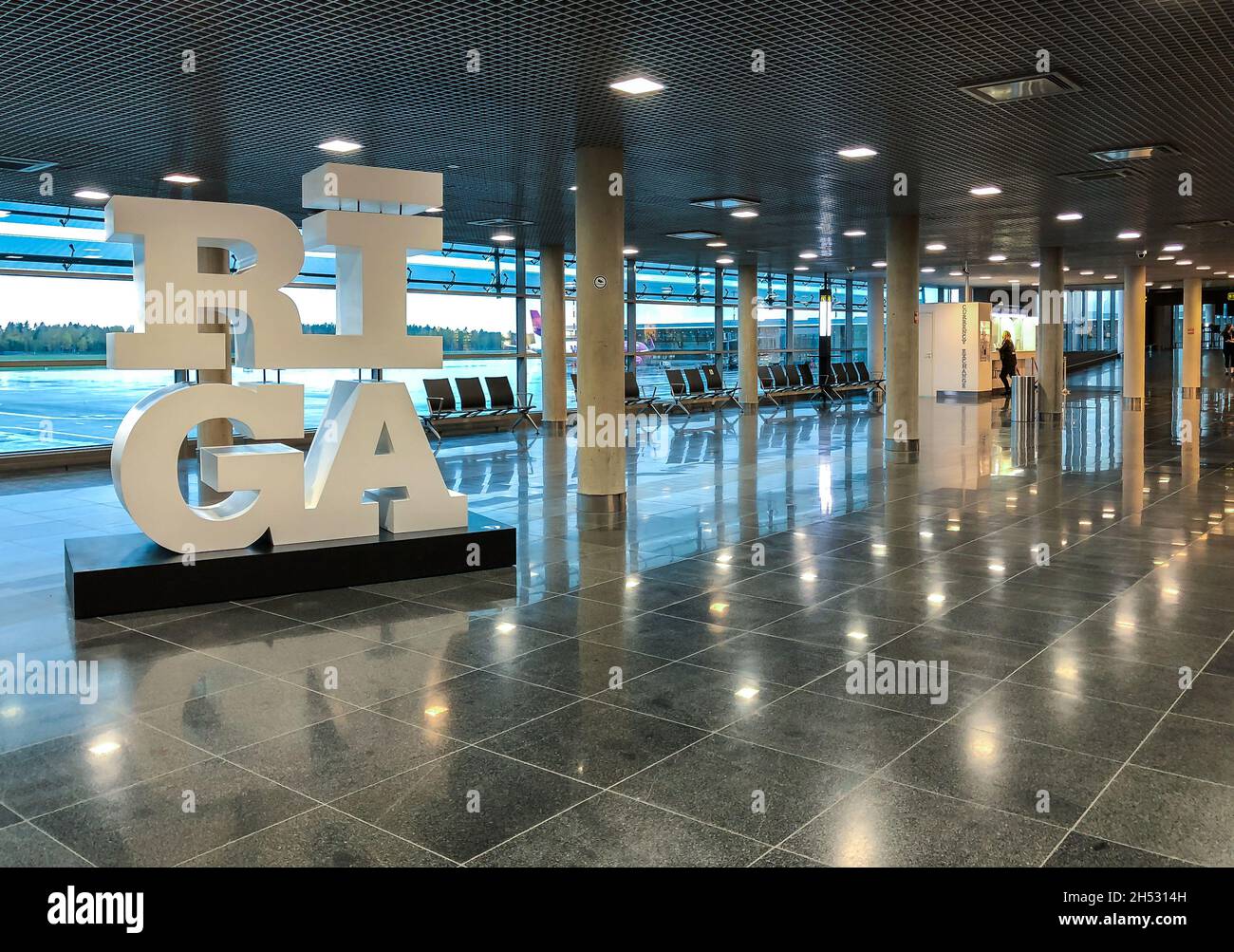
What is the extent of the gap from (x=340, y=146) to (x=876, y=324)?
2460 centimetres

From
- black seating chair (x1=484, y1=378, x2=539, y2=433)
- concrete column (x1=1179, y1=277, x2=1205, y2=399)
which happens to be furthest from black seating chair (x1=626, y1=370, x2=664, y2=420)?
concrete column (x1=1179, y1=277, x2=1205, y2=399)

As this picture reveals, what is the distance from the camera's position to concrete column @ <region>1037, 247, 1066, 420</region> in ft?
67.5

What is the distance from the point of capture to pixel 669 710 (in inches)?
176

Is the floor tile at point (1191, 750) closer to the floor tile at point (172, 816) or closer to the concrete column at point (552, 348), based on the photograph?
the floor tile at point (172, 816)

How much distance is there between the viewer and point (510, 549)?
744 cm

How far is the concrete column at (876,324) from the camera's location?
3117cm

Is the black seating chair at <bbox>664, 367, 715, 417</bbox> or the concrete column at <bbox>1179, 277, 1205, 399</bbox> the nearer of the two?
the black seating chair at <bbox>664, 367, 715, 417</bbox>

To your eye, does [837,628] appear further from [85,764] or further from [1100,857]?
[85,764]

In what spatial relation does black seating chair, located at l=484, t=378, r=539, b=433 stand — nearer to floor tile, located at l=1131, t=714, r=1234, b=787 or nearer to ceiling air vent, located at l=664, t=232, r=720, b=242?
ceiling air vent, located at l=664, t=232, r=720, b=242

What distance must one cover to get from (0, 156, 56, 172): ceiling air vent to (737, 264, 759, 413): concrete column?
1610 centimetres

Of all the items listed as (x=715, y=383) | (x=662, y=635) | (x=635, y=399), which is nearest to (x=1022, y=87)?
(x=662, y=635)
